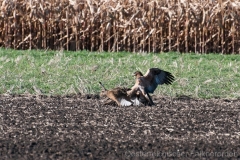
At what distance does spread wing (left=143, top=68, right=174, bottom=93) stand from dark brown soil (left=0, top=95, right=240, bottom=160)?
0.30 metres

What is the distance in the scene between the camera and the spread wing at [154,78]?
404 inches

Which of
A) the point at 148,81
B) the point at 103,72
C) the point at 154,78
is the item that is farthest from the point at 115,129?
the point at 103,72

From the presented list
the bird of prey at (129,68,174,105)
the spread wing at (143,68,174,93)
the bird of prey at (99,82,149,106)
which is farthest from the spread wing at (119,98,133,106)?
the spread wing at (143,68,174,93)

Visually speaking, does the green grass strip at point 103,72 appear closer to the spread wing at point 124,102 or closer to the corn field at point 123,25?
the spread wing at point 124,102

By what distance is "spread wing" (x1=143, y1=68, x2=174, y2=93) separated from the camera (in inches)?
404

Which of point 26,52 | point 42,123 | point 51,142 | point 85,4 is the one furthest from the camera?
point 85,4

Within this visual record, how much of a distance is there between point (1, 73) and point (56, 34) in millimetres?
6337

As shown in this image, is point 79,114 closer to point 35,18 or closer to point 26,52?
point 26,52

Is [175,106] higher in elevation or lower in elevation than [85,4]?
lower

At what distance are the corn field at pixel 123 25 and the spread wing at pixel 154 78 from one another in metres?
8.47

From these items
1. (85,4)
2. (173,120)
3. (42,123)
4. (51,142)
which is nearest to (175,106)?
(173,120)

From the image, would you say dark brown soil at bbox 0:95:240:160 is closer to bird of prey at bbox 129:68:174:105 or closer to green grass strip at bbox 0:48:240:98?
bird of prey at bbox 129:68:174:105

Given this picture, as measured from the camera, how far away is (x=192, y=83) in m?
12.5

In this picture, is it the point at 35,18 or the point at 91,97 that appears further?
the point at 35,18
